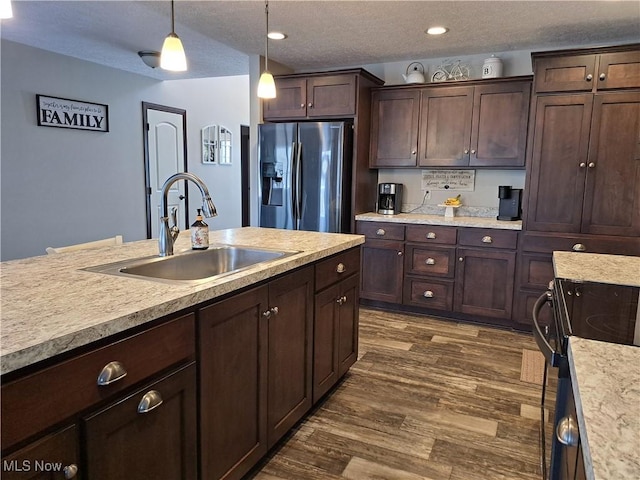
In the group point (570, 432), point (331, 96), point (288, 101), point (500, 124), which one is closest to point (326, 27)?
point (331, 96)

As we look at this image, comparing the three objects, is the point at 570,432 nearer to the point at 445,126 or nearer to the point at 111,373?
the point at 111,373

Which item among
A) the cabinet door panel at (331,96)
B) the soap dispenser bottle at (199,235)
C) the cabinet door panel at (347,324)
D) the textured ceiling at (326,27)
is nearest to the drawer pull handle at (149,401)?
the soap dispenser bottle at (199,235)

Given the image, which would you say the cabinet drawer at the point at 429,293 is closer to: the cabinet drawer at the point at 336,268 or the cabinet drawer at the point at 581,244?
the cabinet drawer at the point at 581,244

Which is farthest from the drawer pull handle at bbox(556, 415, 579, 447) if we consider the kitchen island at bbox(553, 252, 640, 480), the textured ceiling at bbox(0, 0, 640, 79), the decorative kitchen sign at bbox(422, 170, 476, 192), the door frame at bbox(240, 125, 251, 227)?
the door frame at bbox(240, 125, 251, 227)

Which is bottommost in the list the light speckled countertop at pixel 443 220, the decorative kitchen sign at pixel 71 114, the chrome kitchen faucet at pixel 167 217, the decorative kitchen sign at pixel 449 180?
the light speckled countertop at pixel 443 220

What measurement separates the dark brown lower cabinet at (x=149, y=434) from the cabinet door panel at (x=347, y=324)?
3.99 feet

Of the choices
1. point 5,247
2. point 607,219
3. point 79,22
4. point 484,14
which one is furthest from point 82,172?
point 607,219

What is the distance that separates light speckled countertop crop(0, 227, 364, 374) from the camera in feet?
3.20

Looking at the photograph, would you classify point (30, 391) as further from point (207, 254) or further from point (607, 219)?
point (607, 219)

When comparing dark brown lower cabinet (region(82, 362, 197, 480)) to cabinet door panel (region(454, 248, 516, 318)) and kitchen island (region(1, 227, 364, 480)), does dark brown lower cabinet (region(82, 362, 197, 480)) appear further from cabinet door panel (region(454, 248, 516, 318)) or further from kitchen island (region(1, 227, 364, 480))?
cabinet door panel (region(454, 248, 516, 318))

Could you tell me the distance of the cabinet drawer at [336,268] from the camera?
7.33 ft

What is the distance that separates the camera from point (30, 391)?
0.94m

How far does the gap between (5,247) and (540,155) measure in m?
4.73

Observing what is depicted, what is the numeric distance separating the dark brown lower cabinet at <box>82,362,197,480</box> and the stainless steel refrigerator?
2.78 m
